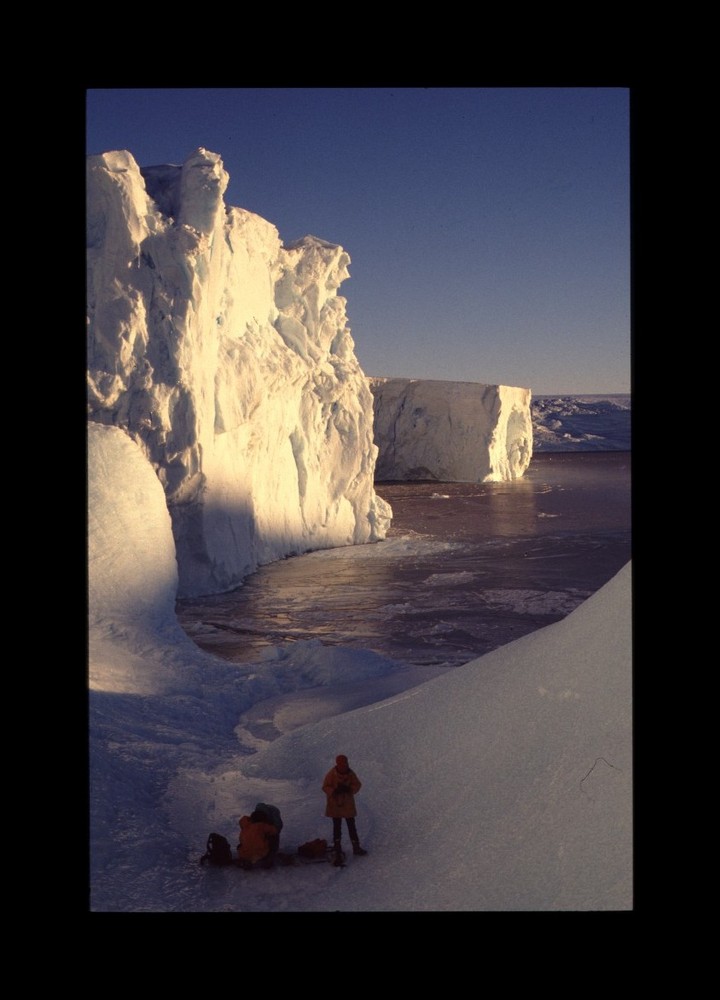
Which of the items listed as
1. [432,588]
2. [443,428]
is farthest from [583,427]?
[432,588]

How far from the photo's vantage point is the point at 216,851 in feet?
13.7

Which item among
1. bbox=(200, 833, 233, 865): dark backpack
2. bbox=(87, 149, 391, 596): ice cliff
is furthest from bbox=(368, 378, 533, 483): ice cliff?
bbox=(200, 833, 233, 865): dark backpack

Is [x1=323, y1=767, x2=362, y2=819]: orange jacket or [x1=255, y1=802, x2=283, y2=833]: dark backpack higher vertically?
[x1=323, y1=767, x2=362, y2=819]: orange jacket

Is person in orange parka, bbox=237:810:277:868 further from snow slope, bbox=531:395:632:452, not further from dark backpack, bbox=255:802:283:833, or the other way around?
snow slope, bbox=531:395:632:452

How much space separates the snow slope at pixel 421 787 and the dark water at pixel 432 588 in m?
4.36

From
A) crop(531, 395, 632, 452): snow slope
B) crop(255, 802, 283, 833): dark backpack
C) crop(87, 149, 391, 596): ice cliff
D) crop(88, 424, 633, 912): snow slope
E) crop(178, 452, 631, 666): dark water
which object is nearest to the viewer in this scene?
crop(88, 424, 633, 912): snow slope

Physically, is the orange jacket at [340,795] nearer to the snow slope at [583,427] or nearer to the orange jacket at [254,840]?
the orange jacket at [254,840]

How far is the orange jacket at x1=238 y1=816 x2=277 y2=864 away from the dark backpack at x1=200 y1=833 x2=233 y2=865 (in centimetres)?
9

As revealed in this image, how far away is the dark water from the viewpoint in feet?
37.5

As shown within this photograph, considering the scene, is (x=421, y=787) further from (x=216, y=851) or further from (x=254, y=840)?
(x=216, y=851)
